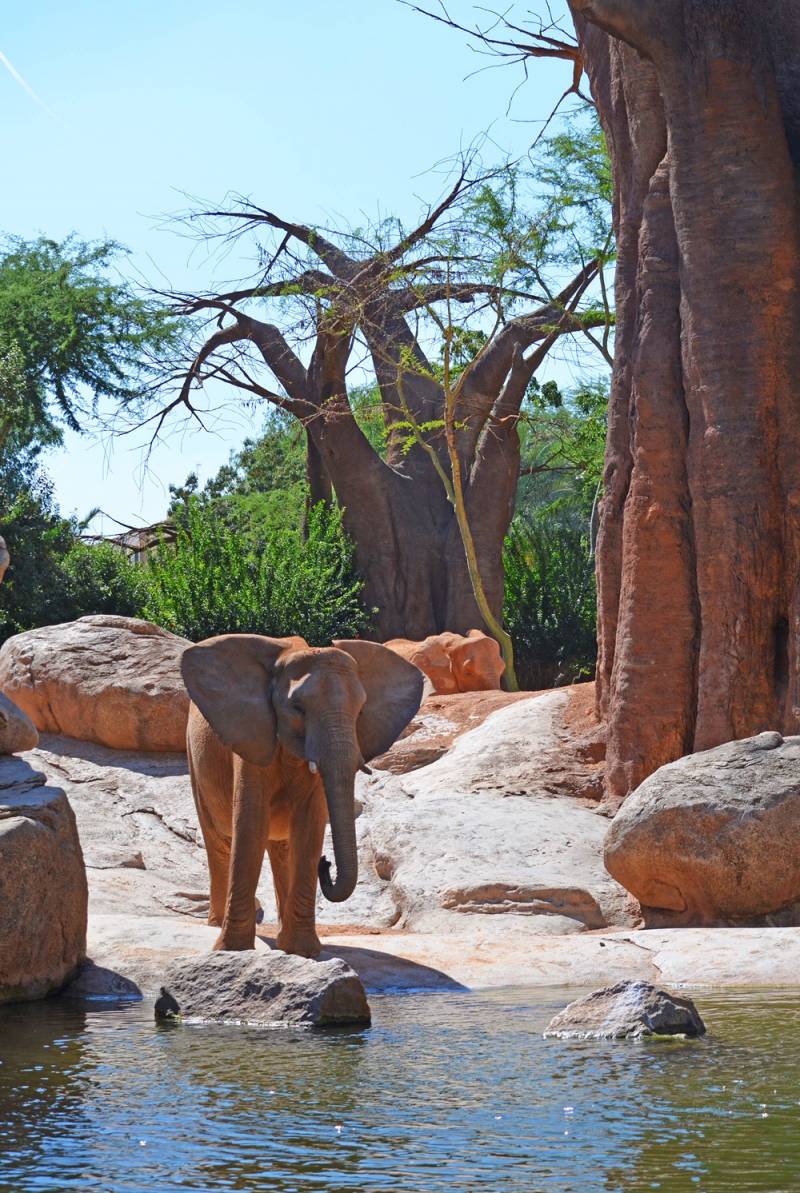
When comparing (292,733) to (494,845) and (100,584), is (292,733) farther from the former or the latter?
(100,584)

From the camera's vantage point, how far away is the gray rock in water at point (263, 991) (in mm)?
6871

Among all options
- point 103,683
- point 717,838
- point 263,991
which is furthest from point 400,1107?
point 103,683

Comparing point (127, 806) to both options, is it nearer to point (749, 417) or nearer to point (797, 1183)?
point (749, 417)

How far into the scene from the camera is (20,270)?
3025cm

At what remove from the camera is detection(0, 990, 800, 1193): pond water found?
4285 millimetres

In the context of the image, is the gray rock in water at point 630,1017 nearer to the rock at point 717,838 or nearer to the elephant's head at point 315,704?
the elephant's head at point 315,704

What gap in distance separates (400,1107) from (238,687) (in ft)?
11.1

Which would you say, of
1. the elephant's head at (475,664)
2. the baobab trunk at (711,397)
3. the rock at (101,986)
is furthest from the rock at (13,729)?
the elephant's head at (475,664)

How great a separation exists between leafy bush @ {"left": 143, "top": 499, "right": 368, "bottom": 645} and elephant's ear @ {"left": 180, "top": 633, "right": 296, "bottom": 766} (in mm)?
11497

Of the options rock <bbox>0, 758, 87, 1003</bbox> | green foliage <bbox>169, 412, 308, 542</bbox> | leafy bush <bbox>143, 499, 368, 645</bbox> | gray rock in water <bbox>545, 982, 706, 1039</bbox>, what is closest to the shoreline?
rock <bbox>0, 758, 87, 1003</bbox>

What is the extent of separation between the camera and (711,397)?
40.2 ft

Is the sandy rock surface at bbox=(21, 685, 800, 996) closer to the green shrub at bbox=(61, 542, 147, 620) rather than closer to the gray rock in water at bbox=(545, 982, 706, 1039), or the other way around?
the gray rock in water at bbox=(545, 982, 706, 1039)

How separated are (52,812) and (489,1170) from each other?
441 centimetres

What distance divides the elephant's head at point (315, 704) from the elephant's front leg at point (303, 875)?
0.83 feet
